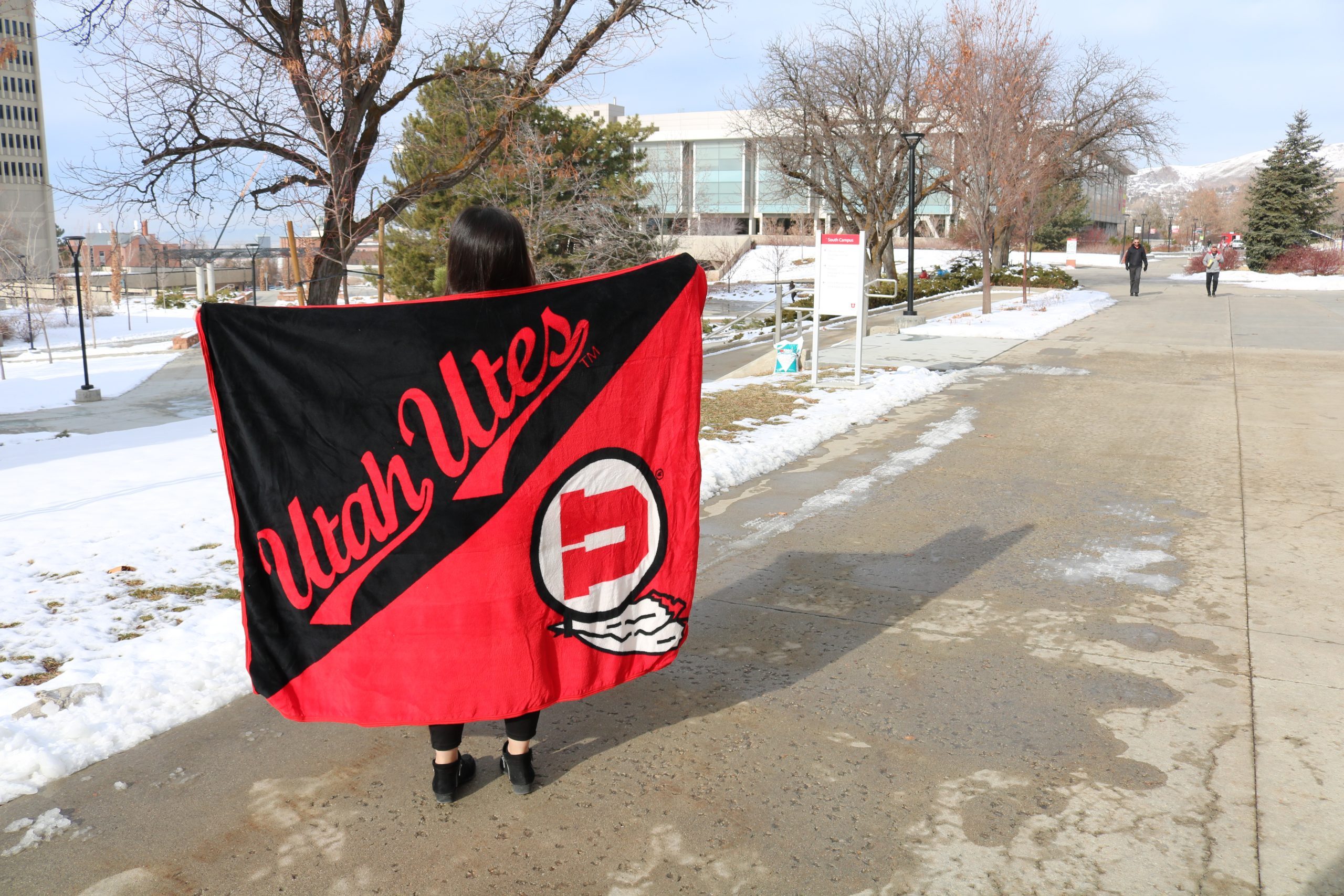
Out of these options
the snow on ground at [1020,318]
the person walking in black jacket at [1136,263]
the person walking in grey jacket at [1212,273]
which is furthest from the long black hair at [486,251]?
the person walking in grey jacket at [1212,273]

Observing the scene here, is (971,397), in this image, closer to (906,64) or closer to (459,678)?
(459,678)

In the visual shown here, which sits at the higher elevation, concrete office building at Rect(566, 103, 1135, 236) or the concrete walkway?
concrete office building at Rect(566, 103, 1135, 236)

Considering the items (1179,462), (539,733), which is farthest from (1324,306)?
(539,733)

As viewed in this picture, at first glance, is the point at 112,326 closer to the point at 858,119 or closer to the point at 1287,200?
the point at 858,119

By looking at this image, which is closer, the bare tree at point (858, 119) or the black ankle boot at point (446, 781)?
the black ankle boot at point (446, 781)

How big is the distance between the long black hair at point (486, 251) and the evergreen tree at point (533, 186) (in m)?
7.44

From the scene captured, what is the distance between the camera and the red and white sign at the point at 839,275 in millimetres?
12164

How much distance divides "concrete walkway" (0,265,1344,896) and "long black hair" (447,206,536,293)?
120 cm

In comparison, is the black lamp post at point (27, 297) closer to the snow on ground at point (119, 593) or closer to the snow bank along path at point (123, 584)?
the snow bank along path at point (123, 584)

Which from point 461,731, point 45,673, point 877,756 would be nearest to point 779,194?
point 45,673

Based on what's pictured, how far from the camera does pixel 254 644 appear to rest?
10.2 feet

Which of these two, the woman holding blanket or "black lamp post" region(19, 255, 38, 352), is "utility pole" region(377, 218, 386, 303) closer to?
the woman holding blanket

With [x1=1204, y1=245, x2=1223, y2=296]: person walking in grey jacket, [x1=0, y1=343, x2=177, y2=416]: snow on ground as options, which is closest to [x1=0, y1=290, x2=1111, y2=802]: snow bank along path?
[x1=0, y1=343, x2=177, y2=416]: snow on ground

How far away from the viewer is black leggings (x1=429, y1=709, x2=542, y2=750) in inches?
124
